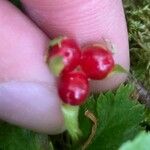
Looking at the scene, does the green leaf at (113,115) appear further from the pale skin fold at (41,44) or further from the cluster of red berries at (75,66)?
the cluster of red berries at (75,66)

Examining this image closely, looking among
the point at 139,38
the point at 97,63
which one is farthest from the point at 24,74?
the point at 139,38

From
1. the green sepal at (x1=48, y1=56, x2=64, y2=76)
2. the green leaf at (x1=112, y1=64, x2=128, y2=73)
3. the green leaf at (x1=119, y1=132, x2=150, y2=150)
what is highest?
the green leaf at (x1=119, y1=132, x2=150, y2=150)

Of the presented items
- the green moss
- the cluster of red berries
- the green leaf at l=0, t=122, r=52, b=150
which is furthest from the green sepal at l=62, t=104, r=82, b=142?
the green moss

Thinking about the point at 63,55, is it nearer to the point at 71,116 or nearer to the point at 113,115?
the point at 71,116

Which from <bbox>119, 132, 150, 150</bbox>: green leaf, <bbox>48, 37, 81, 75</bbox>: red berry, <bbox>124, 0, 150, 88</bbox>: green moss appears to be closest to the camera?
<bbox>119, 132, 150, 150</bbox>: green leaf

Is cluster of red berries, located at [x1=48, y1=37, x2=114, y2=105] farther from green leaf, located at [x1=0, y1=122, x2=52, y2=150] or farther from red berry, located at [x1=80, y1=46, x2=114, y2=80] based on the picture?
green leaf, located at [x1=0, y1=122, x2=52, y2=150]

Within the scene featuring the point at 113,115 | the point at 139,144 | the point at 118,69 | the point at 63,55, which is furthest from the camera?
the point at 113,115

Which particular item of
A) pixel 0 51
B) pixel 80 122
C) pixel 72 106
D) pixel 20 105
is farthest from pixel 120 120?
pixel 0 51

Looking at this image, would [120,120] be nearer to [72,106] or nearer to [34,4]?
[72,106]
